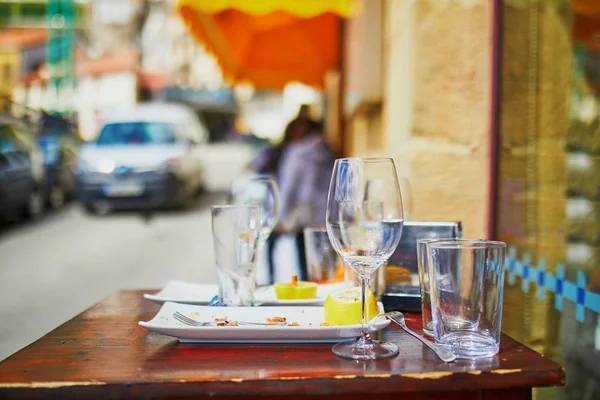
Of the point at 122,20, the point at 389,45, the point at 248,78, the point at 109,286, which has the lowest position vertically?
the point at 109,286

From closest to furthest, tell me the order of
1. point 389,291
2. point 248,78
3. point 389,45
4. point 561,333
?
point 389,291
point 561,333
point 389,45
point 248,78

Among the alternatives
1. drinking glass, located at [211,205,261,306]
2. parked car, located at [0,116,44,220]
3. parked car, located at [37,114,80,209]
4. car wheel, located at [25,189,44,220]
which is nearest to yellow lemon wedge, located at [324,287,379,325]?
drinking glass, located at [211,205,261,306]

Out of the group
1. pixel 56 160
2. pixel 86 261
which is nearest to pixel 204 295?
pixel 86 261

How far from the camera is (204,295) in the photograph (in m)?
1.49

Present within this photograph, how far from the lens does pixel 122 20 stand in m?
20.8

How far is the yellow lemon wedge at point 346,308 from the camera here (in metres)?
1.13

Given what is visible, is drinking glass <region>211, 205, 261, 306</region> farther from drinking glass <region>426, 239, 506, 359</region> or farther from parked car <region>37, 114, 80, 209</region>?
parked car <region>37, 114, 80, 209</region>

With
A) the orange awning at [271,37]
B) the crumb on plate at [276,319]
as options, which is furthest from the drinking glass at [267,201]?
the orange awning at [271,37]

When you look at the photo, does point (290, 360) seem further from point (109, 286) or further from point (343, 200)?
point (109, 286)

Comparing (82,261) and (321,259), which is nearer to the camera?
→ (321,259)

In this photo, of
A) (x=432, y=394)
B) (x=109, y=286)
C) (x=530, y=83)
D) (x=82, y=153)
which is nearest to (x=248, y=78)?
(x=109, y=286)

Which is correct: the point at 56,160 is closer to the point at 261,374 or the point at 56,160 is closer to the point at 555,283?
the point at 555,283

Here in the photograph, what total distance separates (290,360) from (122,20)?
2155 centimetres

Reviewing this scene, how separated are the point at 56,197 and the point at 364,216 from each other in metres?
10.3
